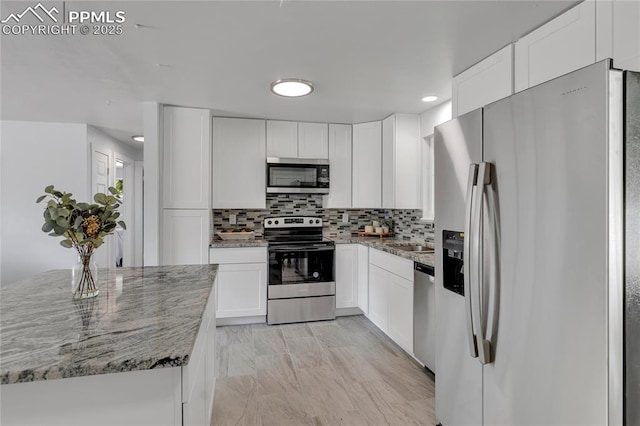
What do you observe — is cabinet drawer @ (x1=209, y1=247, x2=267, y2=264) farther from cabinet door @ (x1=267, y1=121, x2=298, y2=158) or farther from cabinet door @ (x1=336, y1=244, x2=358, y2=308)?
cabinet door @ (x1=267, y1=121, x2=298, y2=158)

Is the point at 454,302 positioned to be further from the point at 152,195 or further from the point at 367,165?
the point at 152,195

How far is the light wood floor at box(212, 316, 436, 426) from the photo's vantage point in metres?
2.02

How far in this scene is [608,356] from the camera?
1023mm

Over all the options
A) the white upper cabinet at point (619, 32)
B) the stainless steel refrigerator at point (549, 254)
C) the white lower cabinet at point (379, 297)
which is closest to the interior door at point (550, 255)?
the stainless steel refrigerator at point (549, 254)

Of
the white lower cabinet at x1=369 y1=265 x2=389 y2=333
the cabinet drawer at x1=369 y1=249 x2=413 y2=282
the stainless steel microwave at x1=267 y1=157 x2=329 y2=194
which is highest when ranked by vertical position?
the stainless steel microwave at x1=267 y1=157 x2=329 y2=194

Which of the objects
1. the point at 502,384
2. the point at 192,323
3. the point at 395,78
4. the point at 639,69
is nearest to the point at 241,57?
the point at 395,78

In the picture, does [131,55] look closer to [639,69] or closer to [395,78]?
[395,78]

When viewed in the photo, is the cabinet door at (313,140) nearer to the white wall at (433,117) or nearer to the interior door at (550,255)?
the white wall at (433,117)

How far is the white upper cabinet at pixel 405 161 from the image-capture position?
3518mm

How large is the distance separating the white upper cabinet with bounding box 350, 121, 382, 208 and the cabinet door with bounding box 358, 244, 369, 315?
1.88ft

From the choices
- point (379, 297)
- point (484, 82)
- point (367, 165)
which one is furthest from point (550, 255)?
point (367, 165)

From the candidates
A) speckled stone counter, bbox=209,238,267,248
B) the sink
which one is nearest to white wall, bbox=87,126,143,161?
speckled stone counter, bbox=209,238,267,248

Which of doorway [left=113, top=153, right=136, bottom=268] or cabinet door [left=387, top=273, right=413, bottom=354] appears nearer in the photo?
cabinet door [left=387, top=273, right=413, bottom=354]

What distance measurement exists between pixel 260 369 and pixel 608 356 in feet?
7.33
